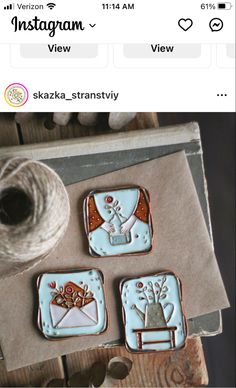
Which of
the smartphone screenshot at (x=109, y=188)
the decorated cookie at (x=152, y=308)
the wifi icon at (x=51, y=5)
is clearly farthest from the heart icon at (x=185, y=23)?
the decorated cookie at (x=152, y=308)

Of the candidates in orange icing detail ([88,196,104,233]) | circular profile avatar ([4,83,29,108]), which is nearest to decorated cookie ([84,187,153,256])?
orange icing detail ([88,196,104,233])

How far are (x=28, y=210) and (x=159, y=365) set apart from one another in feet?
0.96

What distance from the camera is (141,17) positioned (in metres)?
0.62

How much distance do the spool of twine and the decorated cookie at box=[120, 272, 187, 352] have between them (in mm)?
134

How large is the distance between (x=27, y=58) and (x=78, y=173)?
0.50 feet

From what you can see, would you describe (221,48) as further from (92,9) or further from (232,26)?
(92,9)

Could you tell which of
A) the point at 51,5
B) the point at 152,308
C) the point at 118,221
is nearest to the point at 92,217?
the point at 118,221

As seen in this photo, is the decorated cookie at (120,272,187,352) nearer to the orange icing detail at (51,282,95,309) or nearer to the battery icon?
the orange icing detail at (51,282,95,309)

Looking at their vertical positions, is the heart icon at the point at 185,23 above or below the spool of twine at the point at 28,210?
above

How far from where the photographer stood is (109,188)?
70cm

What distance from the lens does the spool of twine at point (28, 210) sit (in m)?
0.60

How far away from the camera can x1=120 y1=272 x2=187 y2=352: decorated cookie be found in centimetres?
71

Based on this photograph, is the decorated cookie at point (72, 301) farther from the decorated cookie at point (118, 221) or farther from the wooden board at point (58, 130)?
the wooden board at point (58, 130)

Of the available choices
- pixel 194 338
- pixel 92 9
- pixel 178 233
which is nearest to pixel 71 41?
pixel 92 9
